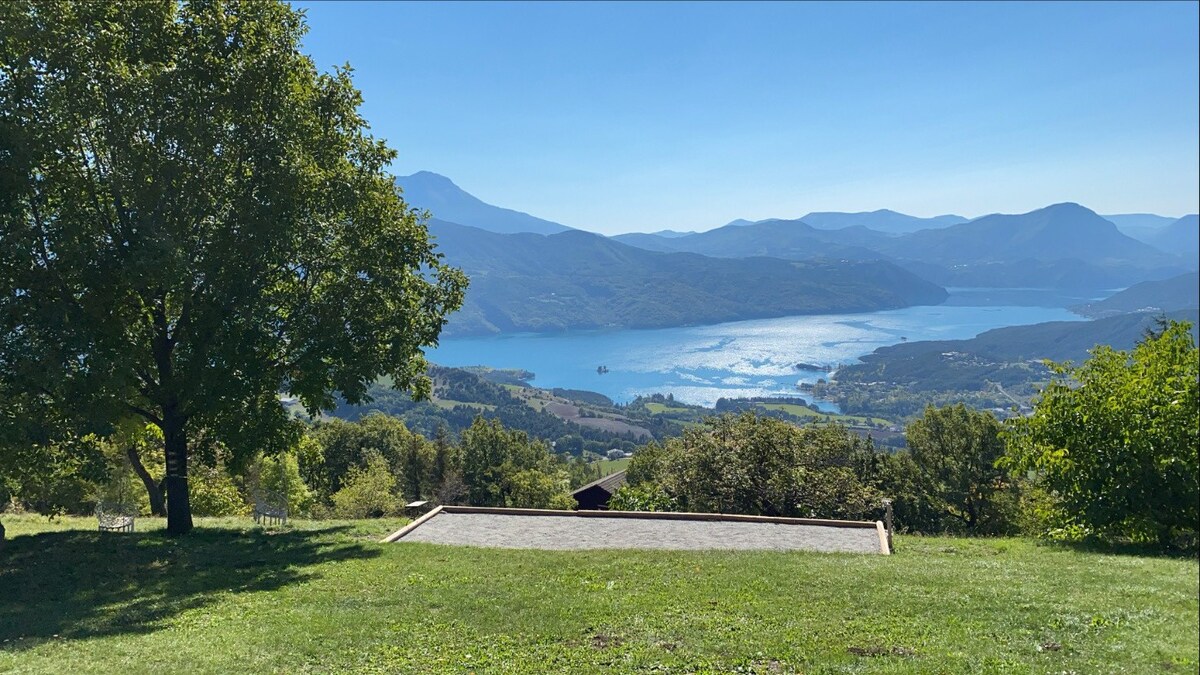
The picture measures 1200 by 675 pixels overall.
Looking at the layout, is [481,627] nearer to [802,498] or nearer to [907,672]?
[907,672]

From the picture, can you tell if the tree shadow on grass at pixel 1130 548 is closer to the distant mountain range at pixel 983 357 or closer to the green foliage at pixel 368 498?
the green foliage at pixel 368 498

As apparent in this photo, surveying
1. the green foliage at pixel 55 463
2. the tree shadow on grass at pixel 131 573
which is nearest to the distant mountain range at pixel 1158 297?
the tree shadow on grass at pixel 131 573

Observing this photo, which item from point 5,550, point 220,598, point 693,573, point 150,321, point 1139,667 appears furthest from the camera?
point 150,321

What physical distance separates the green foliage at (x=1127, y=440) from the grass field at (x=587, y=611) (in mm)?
1693

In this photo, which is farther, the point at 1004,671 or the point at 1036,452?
the point at 1036,452

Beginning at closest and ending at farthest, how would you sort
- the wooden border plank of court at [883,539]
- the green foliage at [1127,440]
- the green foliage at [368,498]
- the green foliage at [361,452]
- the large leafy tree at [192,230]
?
the large leafy tree at [192,230] → the green foliage at [1127,440] → the wooden border plank of court at [883,539] → the green foliage at [368,498] → the green foliage at [361,452]

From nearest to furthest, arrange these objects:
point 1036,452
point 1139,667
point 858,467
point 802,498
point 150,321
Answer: point 1139,667 → point 150,321 → point 1036,452 → point 802,498 → point 858,467

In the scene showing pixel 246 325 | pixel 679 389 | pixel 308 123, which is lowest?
pixel 679 389

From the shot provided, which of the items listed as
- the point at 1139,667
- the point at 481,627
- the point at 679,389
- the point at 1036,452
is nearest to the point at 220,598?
the point at 481,627

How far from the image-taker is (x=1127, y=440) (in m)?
13.8

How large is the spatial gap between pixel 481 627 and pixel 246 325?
28.0ft

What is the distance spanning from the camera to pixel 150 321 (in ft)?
48.6

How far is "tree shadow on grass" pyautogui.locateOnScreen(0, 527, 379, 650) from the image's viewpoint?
9438 millimetres

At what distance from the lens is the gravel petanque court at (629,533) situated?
1526cm
